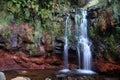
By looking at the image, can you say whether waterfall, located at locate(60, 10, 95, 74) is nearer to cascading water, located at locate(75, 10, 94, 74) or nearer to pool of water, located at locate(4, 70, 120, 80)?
cascading water, located at locate(75, 10, 94, 74)

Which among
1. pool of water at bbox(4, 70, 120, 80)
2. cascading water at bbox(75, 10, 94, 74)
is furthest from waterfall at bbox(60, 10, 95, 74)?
pool of water at bbox(4, 70, 120, 80)

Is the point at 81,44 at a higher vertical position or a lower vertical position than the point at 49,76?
higher

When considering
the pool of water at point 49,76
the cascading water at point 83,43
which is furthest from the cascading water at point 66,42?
the pool of water at point 49,76

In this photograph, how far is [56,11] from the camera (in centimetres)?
1345

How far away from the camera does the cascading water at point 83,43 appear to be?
12.2m

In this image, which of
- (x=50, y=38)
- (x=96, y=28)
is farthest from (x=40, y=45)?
(x=96, y=28)

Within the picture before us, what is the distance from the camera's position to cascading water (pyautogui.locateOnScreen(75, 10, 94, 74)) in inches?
480

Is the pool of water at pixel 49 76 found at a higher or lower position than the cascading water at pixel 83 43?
lower

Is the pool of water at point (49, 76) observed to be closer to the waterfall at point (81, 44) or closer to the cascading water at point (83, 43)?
the waterfall at point (81, 44)

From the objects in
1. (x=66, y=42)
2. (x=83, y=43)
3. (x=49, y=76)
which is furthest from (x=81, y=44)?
(x=49, y=76)

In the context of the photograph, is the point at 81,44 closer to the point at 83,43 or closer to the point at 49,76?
the point at 83,43

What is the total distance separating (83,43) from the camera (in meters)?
12.7

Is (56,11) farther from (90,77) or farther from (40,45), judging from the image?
(90,77)

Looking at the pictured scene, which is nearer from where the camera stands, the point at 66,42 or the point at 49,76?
the point at 49,76
